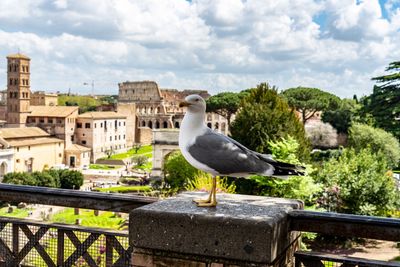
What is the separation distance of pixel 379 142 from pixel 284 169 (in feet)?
108

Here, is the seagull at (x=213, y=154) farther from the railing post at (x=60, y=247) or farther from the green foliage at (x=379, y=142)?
the green foliage at (x=379, y=142)

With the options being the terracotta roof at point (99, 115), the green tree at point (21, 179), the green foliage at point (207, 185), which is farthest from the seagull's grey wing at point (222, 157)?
the terracotta roof at point (99, 115)

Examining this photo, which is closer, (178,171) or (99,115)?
(178,171)

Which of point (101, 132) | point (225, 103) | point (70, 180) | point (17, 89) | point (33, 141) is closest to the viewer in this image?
point (70, 180)

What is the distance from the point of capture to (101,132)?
66688 mm

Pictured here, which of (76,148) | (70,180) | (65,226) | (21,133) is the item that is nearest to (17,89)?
(76,148)

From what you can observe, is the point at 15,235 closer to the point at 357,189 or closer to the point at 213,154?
the point at 213,154

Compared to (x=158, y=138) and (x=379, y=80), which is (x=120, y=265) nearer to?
(x=158, y=138)

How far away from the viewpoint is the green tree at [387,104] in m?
33.6

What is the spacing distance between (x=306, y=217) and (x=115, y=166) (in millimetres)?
57253

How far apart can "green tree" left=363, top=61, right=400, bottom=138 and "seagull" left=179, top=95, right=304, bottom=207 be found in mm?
33902

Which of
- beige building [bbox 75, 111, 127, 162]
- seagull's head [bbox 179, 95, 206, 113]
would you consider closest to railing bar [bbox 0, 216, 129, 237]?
seagull's head [bbox 179, 95, 206, 113]

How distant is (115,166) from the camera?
58.1 metres

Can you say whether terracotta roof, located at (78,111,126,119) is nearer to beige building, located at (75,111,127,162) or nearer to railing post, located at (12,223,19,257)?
beige building, located at (75,111,127,162)
